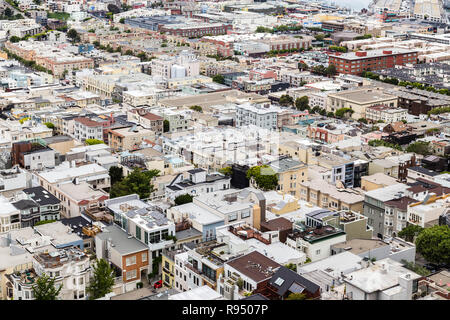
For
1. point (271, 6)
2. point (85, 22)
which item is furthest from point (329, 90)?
point (271, 6)

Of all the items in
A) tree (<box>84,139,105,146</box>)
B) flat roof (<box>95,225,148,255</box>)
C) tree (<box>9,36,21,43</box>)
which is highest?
tree (<box>9,36,21,43</box>)

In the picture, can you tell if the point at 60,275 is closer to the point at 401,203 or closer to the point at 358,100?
the point at 401,203

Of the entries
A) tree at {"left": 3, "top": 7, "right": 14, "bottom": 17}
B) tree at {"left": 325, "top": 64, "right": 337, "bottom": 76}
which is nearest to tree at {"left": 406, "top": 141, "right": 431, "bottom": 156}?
tree at {"left": 325, "top": 64, "right": 337, "bottom": 76}

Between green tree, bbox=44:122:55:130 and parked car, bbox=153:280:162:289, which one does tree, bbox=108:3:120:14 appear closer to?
green tree, bbox=44:122:55:130

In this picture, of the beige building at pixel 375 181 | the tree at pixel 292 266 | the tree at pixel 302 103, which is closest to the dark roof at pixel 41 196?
the tree at pixel 292 266

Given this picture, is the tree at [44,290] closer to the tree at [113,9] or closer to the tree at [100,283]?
the tree at [100,283]

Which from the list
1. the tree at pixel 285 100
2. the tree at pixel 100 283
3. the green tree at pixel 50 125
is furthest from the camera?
the tree at pixel 285 100
